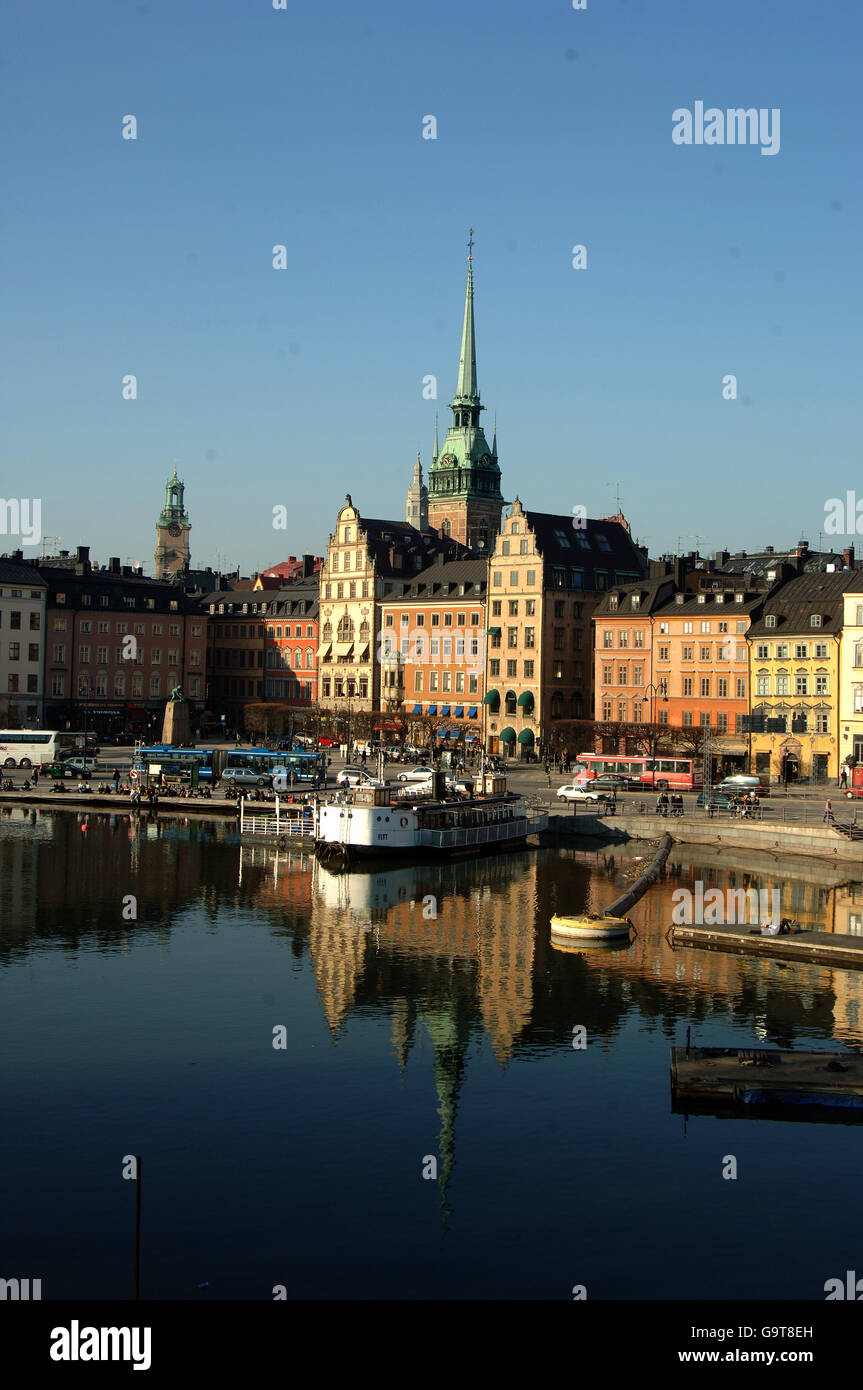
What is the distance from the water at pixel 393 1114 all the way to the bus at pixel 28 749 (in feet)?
179

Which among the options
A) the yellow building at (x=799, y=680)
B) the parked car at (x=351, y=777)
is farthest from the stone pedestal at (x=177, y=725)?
the yellow building at (x=799, y=680)

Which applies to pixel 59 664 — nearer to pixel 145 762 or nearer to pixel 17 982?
pixel 145 762

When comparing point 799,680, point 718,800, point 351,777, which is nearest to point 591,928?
point 718,800

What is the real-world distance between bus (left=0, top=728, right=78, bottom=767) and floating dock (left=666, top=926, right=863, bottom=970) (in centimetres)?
6955

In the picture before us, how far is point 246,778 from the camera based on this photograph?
3949 inches

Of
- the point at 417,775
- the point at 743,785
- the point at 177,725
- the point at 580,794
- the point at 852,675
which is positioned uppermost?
the point at 852,675

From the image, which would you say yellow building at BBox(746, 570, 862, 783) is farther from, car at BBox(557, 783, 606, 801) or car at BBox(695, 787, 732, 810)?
car at BBox(557, 783, 606, 801)

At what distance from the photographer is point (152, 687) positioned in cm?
14188

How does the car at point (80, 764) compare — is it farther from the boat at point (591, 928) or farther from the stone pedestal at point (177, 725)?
the boat at point (591, 928)

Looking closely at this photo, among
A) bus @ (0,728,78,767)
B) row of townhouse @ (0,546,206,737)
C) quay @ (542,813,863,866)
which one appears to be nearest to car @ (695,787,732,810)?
quay @ (542,813,863,866)

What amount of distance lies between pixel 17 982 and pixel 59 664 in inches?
3656

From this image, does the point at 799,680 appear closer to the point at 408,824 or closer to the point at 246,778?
the point at 408,824

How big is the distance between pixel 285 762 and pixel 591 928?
53001 mm
